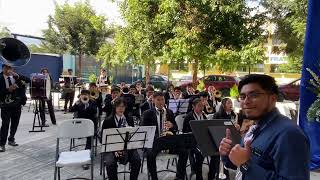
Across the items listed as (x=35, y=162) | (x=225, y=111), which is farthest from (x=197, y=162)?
(x=35, y=162)

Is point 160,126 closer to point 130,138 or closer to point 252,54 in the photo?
point 130,138

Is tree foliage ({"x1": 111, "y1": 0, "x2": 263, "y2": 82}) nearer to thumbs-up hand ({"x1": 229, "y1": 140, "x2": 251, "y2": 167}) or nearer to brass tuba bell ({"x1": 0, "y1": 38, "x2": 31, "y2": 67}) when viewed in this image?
brass tuba bell ({"x1": 0, "y1": 38, "x2": 31, "y2": 67})

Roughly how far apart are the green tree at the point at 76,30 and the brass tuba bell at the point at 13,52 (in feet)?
59.8

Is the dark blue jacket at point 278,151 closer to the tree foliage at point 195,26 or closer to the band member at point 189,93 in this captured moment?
the band member at point 189,93

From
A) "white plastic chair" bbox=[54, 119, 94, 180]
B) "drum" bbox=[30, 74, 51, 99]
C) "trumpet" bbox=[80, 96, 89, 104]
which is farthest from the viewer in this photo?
"drum" bbox=[30, 74, 51, 99]

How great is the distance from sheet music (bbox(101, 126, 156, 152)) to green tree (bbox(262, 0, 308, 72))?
1249cm

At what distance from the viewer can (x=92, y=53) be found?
27.5 metres

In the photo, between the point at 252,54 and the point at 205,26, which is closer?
the point at 252,54

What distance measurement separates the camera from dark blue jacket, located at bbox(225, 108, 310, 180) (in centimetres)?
170

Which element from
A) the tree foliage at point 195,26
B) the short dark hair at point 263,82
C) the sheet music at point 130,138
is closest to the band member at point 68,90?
the tree foliage at point 195,26

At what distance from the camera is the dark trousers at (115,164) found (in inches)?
201

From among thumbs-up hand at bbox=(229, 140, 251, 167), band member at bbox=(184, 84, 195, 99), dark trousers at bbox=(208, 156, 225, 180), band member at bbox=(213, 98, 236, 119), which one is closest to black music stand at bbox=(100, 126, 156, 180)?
dark trousers at bbox=(208, 156, 225, 180)

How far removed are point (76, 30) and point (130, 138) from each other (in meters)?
23.8

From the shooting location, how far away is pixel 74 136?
5.52 m
